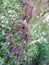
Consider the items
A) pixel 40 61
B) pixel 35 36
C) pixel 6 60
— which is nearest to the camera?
pixel 6 60

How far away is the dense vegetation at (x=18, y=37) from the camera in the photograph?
3027mm

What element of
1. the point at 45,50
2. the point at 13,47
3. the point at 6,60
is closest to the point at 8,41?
the point at 13,47

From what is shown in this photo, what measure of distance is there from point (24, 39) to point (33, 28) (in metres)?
0.56

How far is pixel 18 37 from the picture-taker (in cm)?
301

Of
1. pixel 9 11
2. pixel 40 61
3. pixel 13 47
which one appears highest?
pixel 9 11

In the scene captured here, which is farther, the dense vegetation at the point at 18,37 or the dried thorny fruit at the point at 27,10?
the dried thorny fruit at the point at 27,10

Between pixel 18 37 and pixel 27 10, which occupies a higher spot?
pixel 27 10

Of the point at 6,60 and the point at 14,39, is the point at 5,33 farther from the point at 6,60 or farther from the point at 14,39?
the point at 6,60

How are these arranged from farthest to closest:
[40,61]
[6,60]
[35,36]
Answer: [40,61] < [35,36] < [6,60]

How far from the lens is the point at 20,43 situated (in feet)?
9.68

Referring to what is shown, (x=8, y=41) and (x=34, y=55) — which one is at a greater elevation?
(x=8, y=41)

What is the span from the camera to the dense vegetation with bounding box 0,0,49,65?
119 inches

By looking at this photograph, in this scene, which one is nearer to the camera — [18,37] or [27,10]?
[18,37]

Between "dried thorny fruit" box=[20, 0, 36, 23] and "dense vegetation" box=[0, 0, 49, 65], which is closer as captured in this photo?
"dense vegetation" box=[0, 0, 49, 65]
